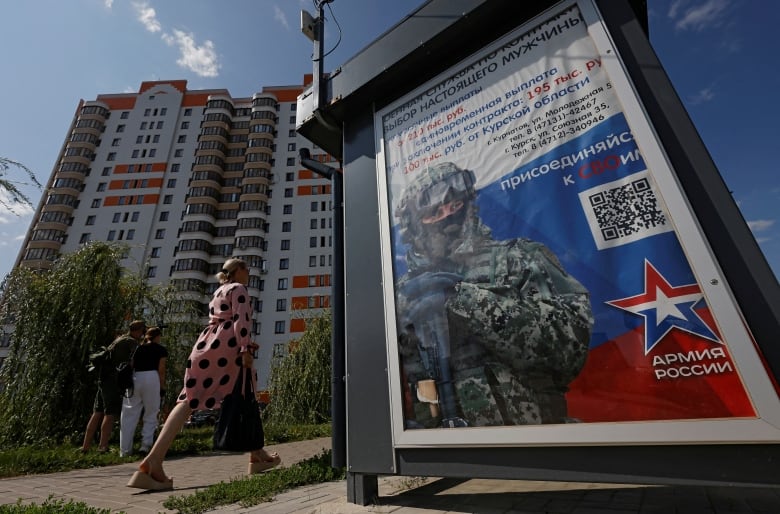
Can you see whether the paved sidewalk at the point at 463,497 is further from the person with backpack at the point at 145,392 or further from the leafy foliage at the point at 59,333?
the leafy foliage at the point at 59,333

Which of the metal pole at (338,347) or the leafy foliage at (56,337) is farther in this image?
the leafy foliage at (56,337)

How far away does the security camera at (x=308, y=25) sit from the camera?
4160 mm

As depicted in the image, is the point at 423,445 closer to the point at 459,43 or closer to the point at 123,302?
the point at 459,43

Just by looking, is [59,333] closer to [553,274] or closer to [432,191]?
[432,191]

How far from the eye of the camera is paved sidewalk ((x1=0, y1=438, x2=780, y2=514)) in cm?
217

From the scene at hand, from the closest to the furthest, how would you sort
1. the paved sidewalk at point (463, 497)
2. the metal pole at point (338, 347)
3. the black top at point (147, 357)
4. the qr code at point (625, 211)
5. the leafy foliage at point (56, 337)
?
1. the qr code at point (625, 211)
2. the paved sidewalk at point (463, 497)
3. the metal pole at point (338, 347)
4. the black top at point (147, 357)
5. the leafy foliage at point (56, 337)

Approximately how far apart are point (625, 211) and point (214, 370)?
3.19 meters

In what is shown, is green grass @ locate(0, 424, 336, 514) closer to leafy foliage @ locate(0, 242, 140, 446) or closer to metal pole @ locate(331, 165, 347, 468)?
metal pole @ locate(331, 165, 347, 468)

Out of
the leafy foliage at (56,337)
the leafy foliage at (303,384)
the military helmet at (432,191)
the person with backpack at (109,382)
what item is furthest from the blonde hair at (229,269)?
the leafy foliage at (303,384)

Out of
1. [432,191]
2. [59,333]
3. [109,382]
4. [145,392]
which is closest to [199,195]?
[59,333]

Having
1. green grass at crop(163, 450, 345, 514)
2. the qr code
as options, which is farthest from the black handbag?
the qr code

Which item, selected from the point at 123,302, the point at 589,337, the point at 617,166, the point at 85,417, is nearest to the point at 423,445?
the point at 589,337

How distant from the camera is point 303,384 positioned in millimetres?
14328

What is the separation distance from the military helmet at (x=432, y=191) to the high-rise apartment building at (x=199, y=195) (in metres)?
40.8
